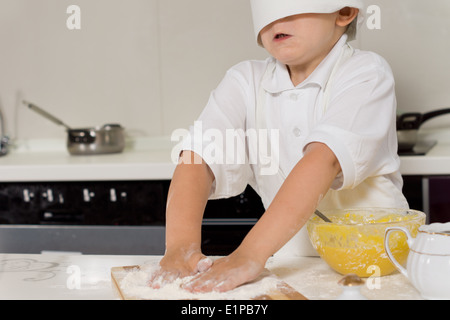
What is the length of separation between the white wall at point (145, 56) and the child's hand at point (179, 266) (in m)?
1.24

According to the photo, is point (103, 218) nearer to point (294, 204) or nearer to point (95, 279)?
point (95, 279)

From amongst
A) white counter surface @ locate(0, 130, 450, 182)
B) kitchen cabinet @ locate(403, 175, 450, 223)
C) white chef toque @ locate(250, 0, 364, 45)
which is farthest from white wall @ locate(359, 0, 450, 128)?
white chef toque @ locate(250, 0, 364, 45)

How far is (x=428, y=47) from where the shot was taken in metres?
1.88

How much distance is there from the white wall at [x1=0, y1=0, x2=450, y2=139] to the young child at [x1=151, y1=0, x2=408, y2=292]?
33.0 inches

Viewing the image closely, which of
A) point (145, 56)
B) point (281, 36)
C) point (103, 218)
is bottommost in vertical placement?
point (103, 218)

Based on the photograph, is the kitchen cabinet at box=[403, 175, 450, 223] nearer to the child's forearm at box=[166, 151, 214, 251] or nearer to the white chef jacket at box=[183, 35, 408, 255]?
the white chef jacket at box=[183, 35, 408, 255]

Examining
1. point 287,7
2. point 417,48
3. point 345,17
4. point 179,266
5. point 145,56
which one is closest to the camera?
point 179,266

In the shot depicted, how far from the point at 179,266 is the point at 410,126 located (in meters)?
1.10

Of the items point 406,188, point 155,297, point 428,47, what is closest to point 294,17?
point 155,297

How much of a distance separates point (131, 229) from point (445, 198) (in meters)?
0.85

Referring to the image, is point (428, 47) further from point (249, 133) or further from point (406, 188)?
point (249, 133)

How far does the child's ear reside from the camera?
1.05 m

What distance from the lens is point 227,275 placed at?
0.75m

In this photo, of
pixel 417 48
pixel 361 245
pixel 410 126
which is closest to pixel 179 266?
pixel 361 245
